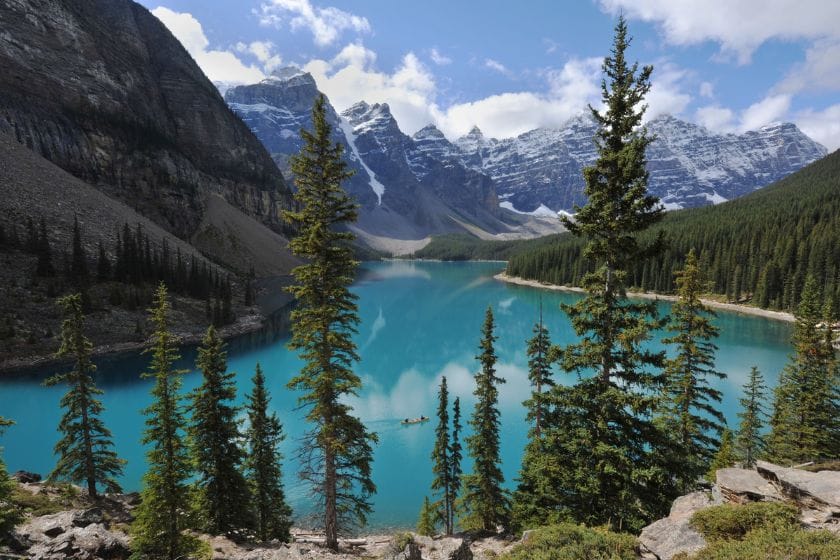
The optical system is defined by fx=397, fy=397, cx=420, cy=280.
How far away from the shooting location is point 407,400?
4234cm

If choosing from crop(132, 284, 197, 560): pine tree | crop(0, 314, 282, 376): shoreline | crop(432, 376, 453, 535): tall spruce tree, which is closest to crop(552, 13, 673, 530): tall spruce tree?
crop(432, 376, 453, 535): tall spruce tree

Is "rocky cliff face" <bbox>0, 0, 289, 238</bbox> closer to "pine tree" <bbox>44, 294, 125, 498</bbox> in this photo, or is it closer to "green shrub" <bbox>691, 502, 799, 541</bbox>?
"pine tree" <bbox>44, 294, 125, 498</bbox>

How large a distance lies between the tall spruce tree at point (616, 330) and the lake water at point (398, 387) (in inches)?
644

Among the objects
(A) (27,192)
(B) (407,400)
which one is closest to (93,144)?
(A) (27,192)

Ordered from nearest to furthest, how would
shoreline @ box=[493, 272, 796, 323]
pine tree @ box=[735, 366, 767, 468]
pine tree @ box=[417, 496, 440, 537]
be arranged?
pine tree @ box=[417, 496, 440, 537], pine tree @ box=[735, 366, 767, 468], shoreline @ box=[493, 272, 796, 323]

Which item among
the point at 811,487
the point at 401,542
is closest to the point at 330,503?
the point at 401,542

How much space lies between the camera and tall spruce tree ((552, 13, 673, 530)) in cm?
1076

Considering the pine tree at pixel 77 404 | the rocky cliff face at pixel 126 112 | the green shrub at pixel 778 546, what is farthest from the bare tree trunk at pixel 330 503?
the rocky cliff face at pixel 126 112

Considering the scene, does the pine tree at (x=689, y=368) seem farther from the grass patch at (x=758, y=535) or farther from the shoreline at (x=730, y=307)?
the shoreline at (x=730, y=307)

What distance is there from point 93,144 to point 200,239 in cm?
3646

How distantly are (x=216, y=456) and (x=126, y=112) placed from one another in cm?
15325

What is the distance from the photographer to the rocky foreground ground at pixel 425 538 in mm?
8562

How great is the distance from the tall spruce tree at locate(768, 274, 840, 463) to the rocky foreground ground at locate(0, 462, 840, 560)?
12156 mm

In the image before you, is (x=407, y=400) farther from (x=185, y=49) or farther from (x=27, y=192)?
(x=185, y=49)
